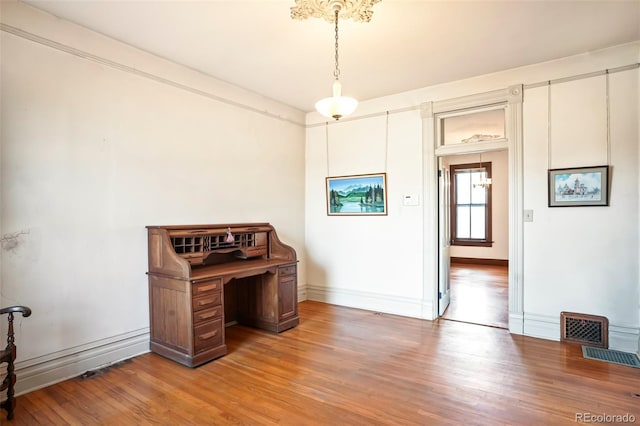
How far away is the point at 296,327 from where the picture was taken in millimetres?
4023

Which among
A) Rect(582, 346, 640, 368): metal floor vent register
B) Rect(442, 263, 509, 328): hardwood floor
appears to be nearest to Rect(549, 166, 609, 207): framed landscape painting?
Rect(582, 346, 640, 368): metal floor vent register

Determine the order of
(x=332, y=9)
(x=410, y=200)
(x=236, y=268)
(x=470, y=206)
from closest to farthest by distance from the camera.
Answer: (x=332, y=9) < (x=236, y=268) < (x=410, y=200) < (x=470, y=206)

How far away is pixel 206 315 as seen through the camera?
3.08 metres

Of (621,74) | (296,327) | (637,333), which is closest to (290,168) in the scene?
(296,327)

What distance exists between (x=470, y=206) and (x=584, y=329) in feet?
18.6

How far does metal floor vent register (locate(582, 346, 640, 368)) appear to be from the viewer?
301 cm

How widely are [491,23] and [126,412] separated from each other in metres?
4.00

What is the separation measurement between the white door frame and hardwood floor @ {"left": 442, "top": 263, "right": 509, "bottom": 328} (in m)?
0.45

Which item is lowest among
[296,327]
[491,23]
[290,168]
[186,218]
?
[296,327]

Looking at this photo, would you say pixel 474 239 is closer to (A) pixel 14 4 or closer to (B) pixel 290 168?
A: (B) pixel 290 168

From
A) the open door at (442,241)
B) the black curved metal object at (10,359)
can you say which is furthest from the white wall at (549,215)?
the black curved metal object at (10,359)

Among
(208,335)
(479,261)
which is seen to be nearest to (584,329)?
(208,335)

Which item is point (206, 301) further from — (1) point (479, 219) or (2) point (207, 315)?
(1) point (479, 219)

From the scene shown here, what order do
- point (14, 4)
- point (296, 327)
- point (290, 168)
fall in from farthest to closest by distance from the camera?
1. point (290, 168)
2. point (296, 327)
3. point (14, 4)
